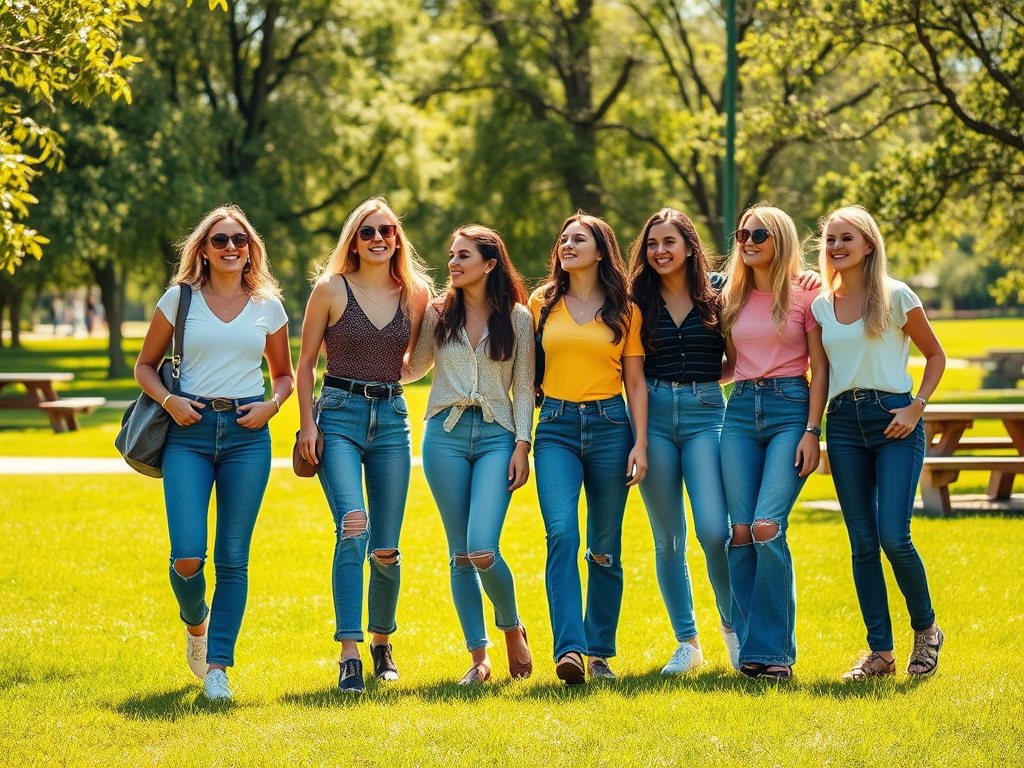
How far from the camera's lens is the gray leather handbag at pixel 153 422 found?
5.27m

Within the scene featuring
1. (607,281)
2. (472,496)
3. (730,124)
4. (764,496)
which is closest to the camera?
(764,496)

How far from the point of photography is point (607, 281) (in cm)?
548

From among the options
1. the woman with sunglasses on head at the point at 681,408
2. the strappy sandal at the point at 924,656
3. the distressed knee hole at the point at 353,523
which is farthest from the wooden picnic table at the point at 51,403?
the strappy sandal at the point at 924,656

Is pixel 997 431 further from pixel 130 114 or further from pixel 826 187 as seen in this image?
pixel 130 114

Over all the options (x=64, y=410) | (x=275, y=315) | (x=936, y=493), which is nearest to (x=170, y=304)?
(x=275, y=315)

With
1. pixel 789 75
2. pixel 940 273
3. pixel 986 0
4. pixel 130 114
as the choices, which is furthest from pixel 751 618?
pixel 940 273

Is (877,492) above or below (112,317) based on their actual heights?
below

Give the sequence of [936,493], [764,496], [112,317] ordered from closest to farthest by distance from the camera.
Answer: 1. [764,496]
2. [936,493]
3. [112,317]

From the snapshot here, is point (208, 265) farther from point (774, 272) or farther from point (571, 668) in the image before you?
point (774, 272)

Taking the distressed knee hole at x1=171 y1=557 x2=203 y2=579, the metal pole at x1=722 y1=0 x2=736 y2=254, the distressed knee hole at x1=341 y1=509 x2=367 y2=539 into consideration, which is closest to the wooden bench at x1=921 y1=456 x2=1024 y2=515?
the distressed knee hole at x1=341 y1=509 x2=367 y2=539

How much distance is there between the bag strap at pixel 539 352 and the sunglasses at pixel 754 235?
93cm

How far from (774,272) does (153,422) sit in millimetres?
2828

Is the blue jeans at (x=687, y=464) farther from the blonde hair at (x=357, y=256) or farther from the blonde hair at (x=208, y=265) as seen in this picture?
the blonde hair at (x=208, y=265)

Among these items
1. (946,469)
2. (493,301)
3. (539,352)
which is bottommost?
(946,469)
